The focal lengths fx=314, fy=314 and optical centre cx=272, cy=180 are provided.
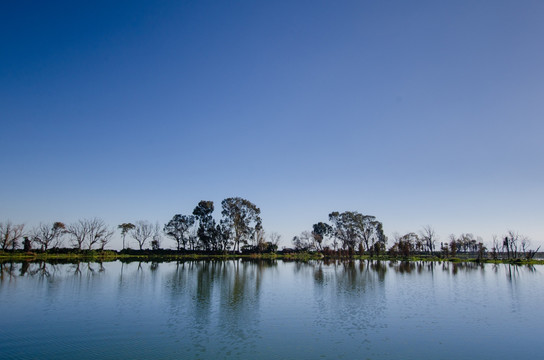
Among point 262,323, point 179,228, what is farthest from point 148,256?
point 262,323

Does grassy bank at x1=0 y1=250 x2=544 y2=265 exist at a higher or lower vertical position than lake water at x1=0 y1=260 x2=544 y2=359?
lower

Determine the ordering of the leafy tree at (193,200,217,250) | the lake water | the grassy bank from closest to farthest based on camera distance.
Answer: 1. the lake water
2. the grassy bank
3. the leafy tree at (193,200,217,250)

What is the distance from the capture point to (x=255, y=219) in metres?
81.7

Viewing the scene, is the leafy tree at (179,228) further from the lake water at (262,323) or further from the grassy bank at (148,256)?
the lake water at (262,323)

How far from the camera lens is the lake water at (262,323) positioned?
11.4 meters

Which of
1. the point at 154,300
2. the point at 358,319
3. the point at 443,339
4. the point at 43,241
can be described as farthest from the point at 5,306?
the point at 43,241

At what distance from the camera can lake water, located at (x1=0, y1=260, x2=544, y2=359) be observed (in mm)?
11359

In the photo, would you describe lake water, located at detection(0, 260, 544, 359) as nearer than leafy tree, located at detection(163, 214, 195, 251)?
Yes

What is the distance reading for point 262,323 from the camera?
49.5 feet

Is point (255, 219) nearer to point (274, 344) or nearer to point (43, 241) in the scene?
point (43, 241)

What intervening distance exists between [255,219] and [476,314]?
216ft

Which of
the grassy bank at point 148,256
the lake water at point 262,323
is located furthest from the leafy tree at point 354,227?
the lake water at point 262,323

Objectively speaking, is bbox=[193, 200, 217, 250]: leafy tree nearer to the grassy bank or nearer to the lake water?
the grassy bank

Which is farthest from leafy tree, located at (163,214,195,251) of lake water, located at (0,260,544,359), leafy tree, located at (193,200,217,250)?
lake water, located at (0,260,544,359)
